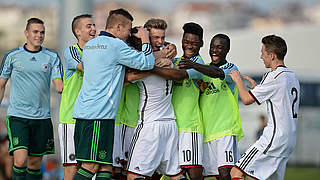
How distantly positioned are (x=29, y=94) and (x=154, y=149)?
291cm

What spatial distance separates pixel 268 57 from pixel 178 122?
1.72 metres

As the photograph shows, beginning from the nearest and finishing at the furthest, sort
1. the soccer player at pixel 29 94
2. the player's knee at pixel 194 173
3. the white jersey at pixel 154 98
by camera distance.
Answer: the white jersey at pixel 154 98, the player's knee at pixel 194 173, the soccer player at pixel 29 94

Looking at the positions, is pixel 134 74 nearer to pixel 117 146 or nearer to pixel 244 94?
pixel 117 146

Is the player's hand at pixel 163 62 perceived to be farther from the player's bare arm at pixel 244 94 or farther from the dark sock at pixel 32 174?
the dark sock at pixel 32 174

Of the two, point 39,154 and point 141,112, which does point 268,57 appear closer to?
point 141,112

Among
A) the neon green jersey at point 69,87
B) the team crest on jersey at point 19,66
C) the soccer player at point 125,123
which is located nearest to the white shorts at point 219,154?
the soccer player at point 125,123

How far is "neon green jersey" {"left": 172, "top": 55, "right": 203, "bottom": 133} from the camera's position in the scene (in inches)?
378

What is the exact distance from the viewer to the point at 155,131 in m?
9.12

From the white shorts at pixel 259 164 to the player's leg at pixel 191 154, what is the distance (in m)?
0.79

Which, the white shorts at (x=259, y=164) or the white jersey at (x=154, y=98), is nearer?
the white shorts at (x=259, y=164)

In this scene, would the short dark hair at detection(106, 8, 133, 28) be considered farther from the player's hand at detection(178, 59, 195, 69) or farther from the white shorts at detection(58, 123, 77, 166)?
the white shorts at detection(58, 123, 77, 166)

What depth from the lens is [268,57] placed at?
916cm

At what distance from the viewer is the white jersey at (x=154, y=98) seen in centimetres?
921

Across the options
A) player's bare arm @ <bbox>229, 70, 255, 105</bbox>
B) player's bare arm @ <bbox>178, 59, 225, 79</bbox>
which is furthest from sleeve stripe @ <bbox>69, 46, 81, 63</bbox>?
player's bare arm @ <bbox>229, 70, 255, 105</bbox>
